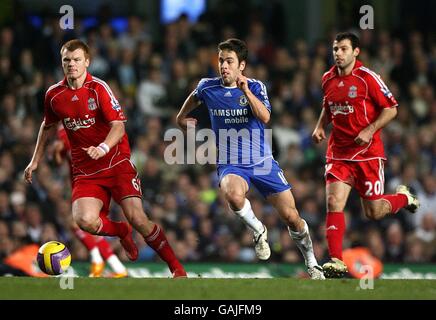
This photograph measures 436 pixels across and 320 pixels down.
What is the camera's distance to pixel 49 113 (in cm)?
1153

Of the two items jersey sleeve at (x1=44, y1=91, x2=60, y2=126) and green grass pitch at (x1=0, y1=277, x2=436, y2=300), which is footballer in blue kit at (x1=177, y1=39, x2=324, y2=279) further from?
jersey sleeve at (x1=44, y1=91, x2=60, y2=126)

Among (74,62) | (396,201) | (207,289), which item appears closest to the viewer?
(207,289)

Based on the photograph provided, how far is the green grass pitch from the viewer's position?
9.70m

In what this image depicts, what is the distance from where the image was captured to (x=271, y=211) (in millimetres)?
17125

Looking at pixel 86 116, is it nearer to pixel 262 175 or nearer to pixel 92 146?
pixel 92 146

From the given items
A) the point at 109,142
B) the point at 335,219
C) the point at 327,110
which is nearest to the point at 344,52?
the point at 327,110

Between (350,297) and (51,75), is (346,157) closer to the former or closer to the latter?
(350,297)

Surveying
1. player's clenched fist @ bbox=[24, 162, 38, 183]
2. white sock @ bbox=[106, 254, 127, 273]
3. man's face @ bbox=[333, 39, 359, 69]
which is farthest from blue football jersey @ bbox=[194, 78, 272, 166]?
white sock @ bbox=[106, 254, 127, 273]

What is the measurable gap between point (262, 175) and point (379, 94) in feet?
4.64

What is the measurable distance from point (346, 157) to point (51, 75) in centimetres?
731

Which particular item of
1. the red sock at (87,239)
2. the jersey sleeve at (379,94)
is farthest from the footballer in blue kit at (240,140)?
the red sock at (87,239)

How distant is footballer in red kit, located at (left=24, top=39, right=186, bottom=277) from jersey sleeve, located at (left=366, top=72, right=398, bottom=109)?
8.10 ft

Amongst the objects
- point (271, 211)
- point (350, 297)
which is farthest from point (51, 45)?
point (350, 297)

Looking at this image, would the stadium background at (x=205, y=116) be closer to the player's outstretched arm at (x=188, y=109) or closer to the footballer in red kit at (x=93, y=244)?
the footballer in red kit at (x=93, y=244)
